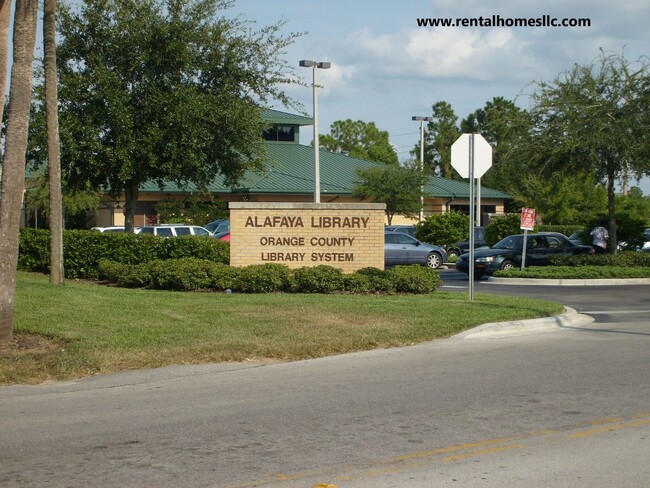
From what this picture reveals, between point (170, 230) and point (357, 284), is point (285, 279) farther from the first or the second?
point (170, 230)

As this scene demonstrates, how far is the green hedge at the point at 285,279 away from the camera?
61.1ft

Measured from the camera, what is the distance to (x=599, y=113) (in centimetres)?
2706

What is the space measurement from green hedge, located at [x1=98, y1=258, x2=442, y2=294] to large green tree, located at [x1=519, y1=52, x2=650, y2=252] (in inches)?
392

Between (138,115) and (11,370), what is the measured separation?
13.6 metres

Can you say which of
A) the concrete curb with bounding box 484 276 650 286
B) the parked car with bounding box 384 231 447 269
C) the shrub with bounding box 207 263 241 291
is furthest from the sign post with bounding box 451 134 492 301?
the parked car with bounding box 384 231 447 269

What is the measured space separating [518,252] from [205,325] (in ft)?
59.3

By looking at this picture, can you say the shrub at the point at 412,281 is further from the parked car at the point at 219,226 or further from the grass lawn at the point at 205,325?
the parked car at the point at 219,226

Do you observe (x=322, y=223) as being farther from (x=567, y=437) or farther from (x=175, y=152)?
(x=567, y=437)

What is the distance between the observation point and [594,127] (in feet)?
88.1

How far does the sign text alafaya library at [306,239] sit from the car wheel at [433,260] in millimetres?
12237

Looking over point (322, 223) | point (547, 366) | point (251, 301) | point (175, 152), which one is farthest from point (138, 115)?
point (547, 366)

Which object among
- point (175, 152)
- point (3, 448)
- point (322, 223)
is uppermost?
point (175, 152)

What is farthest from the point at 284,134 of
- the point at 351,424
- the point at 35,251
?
the point at 351,424

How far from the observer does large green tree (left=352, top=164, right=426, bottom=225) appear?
46688 millimetres
